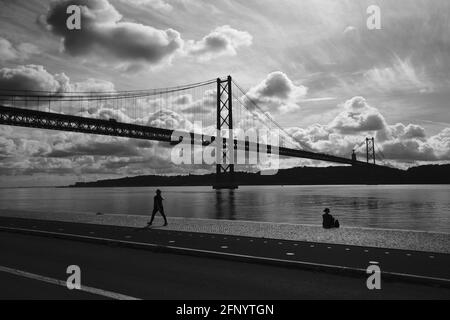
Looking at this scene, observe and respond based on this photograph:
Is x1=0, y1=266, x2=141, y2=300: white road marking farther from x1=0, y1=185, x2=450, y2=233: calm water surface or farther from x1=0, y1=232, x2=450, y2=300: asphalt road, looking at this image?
x1=0, y1=185, x2=450, y2=233: calm water surface

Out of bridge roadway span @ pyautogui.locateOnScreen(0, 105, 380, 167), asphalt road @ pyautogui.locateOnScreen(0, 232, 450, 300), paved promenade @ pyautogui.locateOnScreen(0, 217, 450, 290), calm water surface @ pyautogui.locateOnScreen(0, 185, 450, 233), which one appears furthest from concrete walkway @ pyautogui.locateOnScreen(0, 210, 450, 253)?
bridge roadway span @ pyautogui.locateOnScreen(0, 105, 380, 167)

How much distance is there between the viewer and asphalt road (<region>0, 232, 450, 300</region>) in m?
6.20

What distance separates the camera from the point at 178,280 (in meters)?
7.09

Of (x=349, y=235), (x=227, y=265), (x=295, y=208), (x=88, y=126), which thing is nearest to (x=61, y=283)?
(x=227, y=265)

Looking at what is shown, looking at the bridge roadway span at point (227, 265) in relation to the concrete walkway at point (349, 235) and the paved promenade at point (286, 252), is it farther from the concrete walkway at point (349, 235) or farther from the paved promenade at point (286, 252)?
the concrete walkway at point (349, 235)

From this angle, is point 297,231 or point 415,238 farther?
point 297,231

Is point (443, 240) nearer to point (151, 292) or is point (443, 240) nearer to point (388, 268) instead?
point (388, 268)

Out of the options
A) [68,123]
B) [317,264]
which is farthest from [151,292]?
[68,123]

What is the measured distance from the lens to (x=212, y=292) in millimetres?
6312

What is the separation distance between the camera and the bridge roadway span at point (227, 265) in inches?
252

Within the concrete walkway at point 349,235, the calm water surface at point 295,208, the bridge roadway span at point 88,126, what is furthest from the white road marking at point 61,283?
the bridge roadway span at point 88,126

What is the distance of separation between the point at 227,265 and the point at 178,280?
154 cm
